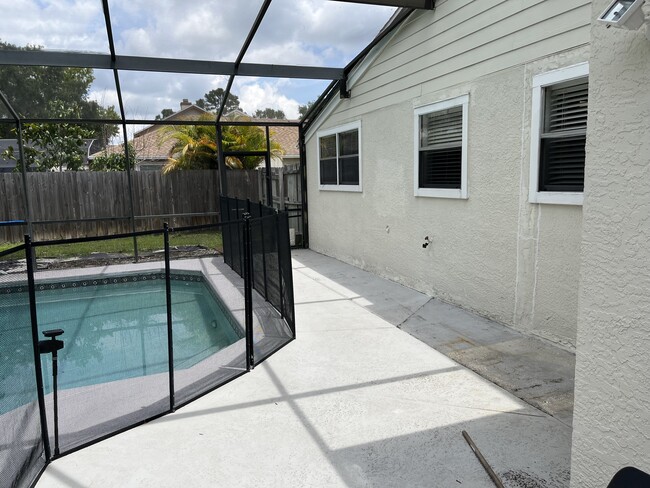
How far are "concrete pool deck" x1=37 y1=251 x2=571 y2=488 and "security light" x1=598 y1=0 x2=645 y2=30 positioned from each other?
7.05ft

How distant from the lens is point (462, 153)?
5367mm

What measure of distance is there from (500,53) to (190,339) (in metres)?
5.11

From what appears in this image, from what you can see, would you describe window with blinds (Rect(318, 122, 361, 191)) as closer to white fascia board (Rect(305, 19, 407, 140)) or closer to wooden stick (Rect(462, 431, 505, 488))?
white fascia board (Rect(305, 19, 407, 140))

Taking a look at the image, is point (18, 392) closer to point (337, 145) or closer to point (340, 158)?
point (340, 158)

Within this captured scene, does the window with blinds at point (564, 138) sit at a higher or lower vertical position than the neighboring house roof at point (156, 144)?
lower

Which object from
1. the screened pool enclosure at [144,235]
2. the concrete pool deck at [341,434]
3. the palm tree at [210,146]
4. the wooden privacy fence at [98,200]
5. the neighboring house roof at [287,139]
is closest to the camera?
the concrete pool deck at [341,434]

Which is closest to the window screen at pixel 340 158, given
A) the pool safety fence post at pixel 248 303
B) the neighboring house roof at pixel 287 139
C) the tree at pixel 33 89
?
the pool safety fence post at pixel 248 303

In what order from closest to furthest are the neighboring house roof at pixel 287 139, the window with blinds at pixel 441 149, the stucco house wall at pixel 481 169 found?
1. the stucco house wall at pixel 481 169
2. the window with blinds at pixel 441 149
3. the neighboring house roof at pixel 287 139

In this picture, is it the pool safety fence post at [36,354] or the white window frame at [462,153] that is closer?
the pool safety fence post at [36,354]

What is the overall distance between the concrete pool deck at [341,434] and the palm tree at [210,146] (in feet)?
33.9

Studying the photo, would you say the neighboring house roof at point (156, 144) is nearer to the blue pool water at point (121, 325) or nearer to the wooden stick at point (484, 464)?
the blue pool water at point (121, 325)

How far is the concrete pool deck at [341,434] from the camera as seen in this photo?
2.55 m

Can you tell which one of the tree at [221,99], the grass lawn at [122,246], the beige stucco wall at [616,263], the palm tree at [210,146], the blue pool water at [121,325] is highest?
the tree at [221,99]

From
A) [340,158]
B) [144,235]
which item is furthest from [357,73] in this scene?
[144,235]
